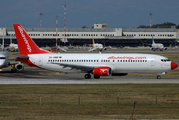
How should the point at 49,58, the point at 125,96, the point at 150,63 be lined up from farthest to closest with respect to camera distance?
the point at 49,58 < the point at 150,63 < the point at 125,96

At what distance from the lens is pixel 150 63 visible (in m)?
44.0

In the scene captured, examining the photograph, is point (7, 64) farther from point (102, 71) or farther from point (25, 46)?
point (102, 71)

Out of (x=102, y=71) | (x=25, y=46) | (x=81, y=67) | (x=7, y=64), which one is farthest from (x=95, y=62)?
(x=7, y=64)

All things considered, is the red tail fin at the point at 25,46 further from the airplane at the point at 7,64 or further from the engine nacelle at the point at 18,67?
the engine nacelle at the point at 18,67

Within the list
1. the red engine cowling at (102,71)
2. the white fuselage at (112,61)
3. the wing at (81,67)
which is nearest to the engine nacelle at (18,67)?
the white fuselage at (112,61)

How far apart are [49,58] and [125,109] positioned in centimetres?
2526

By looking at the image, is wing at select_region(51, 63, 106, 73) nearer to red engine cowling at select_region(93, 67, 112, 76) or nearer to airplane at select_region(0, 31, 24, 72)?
red engine cowling at select_region(93, 67, 112, 76)

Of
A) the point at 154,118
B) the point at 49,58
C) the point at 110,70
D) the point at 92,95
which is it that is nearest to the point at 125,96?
the point at 92,95

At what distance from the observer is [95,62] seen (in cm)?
4538

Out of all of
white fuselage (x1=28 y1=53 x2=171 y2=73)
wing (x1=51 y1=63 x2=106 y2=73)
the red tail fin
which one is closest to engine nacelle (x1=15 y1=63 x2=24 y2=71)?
the red tail fin

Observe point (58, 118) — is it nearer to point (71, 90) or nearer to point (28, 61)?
point (71, 90)

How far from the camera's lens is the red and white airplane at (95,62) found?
1731 inches

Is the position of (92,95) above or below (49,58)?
below

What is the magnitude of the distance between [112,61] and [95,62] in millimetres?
2582
